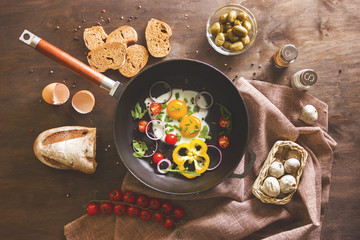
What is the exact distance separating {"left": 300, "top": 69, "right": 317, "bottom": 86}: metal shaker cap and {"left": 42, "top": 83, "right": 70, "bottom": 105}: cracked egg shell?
2173mm

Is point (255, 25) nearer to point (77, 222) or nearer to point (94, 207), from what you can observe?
point (94, 207)

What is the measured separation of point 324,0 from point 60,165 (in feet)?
9.68

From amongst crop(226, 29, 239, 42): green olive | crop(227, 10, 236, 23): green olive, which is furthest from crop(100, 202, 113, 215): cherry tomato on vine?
crop(227, 10, 236, 23): green olive

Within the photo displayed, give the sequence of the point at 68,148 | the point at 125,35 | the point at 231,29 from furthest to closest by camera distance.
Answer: the point at 125,35, the point at 231,29, the point at 68,148

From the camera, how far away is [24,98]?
2660 millimetres

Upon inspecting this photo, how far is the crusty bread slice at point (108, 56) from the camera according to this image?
2.54 meters

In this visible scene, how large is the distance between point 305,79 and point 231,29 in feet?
2.65

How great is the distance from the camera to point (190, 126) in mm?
2539

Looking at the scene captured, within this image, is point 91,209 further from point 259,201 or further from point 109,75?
point 259,201

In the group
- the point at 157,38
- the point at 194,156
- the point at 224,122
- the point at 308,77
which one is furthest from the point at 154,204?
the point at 308,77

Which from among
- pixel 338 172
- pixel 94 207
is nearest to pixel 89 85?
pixel 94 207

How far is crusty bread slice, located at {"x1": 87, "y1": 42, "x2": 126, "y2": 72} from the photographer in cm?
254

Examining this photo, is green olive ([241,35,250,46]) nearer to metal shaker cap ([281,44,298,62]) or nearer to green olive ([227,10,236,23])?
green olive ([227,10,236,23])

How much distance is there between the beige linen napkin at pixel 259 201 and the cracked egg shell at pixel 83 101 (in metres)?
0.74
